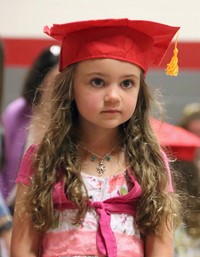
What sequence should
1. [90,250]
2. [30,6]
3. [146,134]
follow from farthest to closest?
[30,6] < [146,134] < [90,250]

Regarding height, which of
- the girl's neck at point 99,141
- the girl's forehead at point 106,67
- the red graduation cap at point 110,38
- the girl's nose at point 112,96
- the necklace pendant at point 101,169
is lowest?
the necklace pendant at point 101,169

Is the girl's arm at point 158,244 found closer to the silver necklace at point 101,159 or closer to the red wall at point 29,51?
the silver necklace at point 101,159

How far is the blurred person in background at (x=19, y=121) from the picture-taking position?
7.84ft

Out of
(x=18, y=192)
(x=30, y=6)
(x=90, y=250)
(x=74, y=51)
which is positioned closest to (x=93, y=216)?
(x=90, y=250)

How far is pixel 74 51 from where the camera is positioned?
5.79ft

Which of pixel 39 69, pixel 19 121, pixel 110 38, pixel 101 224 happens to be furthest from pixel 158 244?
pixel 39 69

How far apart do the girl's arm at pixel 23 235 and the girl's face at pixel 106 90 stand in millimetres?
264

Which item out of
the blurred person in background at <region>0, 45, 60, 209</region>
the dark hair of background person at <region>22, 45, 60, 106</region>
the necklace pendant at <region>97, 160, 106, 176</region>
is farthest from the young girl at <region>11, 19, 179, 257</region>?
the dark hair of background person at <region>22, 45, 60, 106</region>

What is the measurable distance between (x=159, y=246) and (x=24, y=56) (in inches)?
68.3

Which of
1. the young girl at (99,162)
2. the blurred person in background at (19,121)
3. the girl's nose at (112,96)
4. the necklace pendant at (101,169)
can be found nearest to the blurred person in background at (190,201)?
the young girl at (99,162)

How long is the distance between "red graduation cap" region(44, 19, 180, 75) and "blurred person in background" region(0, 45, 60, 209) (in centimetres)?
59

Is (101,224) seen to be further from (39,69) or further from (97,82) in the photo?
(39,69)

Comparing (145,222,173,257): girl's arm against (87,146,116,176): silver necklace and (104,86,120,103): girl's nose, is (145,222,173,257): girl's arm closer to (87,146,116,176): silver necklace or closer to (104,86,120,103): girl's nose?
(87,146,116,176): silver necklace

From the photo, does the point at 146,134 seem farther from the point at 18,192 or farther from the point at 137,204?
the point at 18,192
